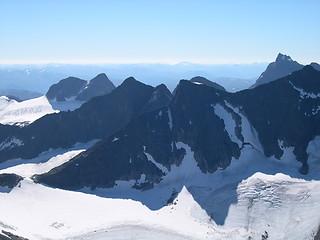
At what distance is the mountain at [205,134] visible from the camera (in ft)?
424

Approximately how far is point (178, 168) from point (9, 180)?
5344 cm

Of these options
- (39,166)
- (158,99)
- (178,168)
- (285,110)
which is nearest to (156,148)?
(178,168)

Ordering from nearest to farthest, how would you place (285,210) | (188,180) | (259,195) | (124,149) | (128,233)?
1. (128,233)
2. (285,210)
3. (259,195)
4. (188,180)
5. (124,149)

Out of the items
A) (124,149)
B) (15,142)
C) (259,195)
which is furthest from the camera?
(15,142)

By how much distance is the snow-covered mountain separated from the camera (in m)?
98.2

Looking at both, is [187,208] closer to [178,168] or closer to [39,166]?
[178,168]

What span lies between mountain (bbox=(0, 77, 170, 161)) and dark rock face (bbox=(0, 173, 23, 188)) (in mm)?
39042

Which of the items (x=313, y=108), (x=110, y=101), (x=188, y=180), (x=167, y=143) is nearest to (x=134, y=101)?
(x=110, y=101)

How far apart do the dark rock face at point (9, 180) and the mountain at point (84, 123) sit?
39.0m

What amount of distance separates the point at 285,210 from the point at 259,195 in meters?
9.40

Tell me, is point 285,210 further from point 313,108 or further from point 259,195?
point 313,108

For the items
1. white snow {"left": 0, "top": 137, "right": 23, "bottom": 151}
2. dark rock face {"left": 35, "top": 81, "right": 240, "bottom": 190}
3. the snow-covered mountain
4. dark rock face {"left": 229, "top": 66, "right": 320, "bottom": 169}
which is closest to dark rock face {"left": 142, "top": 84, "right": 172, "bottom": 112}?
the snow-covered mountain

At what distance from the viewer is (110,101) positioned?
180125 mm

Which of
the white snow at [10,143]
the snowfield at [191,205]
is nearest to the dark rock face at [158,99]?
the snowfield at [191,205]
